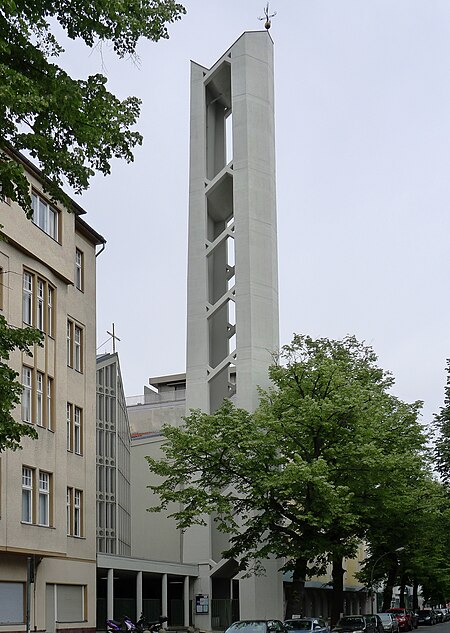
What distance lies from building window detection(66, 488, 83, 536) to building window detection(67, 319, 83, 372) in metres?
4.59

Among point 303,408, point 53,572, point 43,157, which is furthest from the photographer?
point 303,408

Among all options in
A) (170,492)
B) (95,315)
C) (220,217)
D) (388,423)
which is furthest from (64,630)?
(220,217)

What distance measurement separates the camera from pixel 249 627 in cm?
3119

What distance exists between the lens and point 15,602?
3141 cm

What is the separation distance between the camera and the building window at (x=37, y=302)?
32.7 m

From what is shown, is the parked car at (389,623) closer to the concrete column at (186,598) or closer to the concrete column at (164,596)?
the concrete column at (186,598)

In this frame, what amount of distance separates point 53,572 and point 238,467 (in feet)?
35.2

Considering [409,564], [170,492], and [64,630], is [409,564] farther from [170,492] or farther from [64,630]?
[64,630]

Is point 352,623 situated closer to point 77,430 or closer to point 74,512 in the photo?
point 74,512

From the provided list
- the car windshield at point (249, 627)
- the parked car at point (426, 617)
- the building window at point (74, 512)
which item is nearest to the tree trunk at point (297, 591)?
the building window at point (74, 512)

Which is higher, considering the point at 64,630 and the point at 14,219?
the point at 14,219

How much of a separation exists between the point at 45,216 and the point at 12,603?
1285 centimetres

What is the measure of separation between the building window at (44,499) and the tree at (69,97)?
18804mm

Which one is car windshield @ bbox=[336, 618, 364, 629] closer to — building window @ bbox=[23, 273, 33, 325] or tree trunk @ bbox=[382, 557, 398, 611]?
building window @ bbox=[23, 273, 33, 325]
